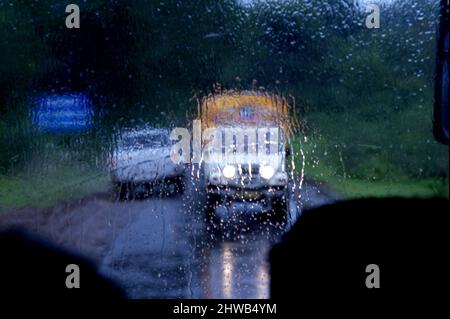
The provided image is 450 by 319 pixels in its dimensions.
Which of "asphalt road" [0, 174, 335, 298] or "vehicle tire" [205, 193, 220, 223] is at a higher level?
"vehicle tire" [205, 193, 220, 223]

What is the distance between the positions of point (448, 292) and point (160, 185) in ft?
3.97

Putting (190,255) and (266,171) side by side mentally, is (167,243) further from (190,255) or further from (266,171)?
(266,171)

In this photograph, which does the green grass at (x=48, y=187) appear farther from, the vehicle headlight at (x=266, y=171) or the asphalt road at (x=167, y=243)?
the vehicle headlight at (x=266, y=171)

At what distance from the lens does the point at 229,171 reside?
220 centimetres

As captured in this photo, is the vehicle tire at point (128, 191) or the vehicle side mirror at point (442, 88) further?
the vehicle tire at point (128, 191)

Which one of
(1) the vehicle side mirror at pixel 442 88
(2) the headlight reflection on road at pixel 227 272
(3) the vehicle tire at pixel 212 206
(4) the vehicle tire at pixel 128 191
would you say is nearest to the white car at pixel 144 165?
(4) the vehicle tire at pixel 128 191

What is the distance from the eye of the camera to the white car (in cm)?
221

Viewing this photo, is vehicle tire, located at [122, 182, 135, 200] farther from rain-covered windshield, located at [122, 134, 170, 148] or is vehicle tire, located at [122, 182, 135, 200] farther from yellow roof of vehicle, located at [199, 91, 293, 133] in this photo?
yellow roof of vehicle, located at [199, 91, 293, 133]

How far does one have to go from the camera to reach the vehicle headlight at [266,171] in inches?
85.5

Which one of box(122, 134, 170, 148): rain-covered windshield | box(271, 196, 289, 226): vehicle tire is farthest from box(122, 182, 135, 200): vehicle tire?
box(271, 196, 289, 226): vehicle tire

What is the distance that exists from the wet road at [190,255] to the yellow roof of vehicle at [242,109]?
0.28 meters

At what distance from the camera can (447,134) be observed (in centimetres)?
180

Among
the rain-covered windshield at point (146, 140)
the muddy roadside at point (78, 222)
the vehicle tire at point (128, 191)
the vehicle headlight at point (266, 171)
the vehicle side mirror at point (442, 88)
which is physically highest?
the vehicle side mirror at point (442, 88)
